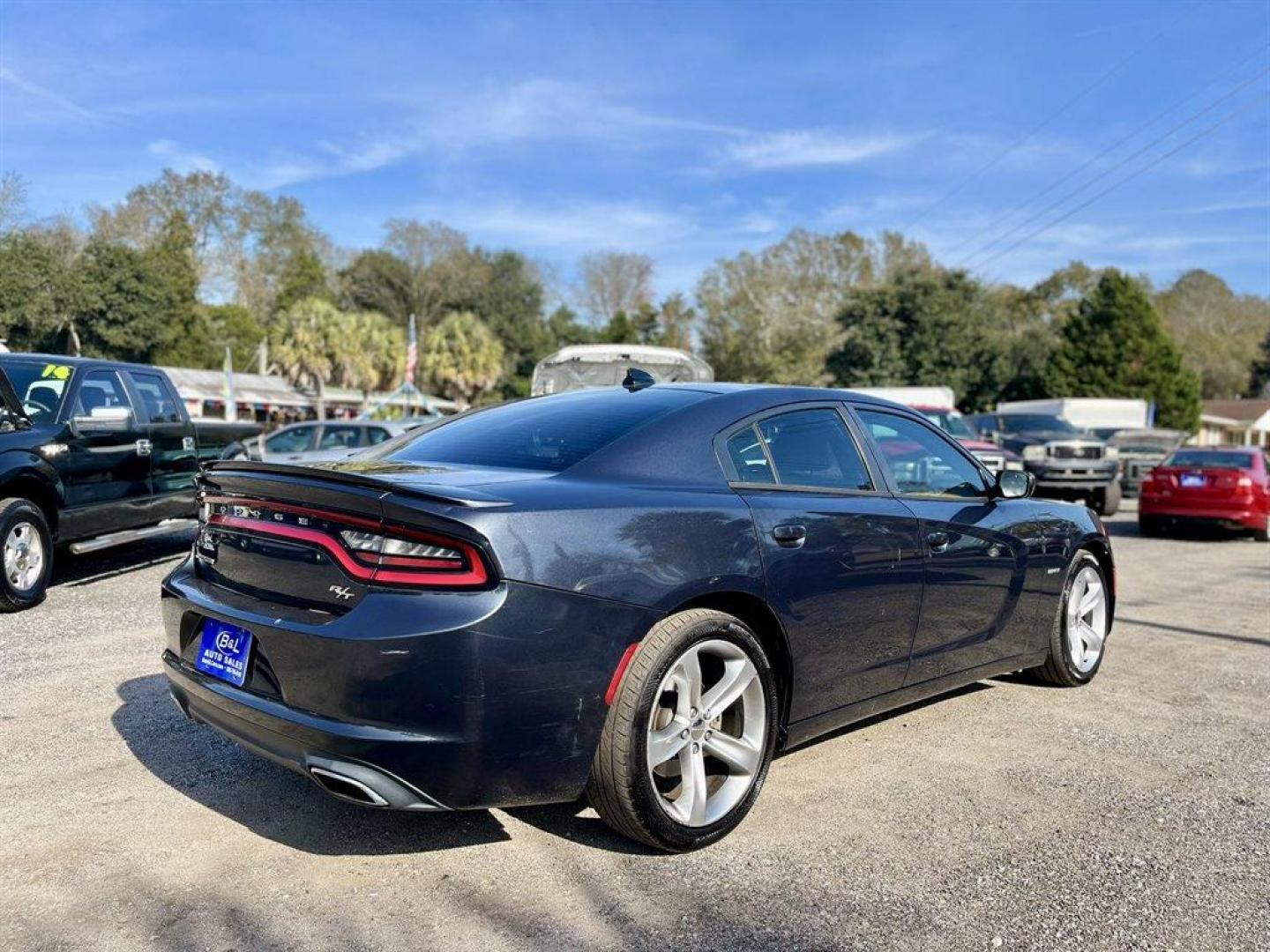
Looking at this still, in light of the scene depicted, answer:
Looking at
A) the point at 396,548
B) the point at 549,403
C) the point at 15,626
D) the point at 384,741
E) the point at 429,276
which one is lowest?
the point at 15,626

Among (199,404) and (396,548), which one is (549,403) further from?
(199,404)

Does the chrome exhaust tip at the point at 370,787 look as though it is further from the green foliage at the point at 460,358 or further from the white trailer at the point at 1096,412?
the green foliage at the point at 460,358

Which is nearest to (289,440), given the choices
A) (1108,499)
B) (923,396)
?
(1108,499)

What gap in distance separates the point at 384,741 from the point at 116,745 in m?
2.15

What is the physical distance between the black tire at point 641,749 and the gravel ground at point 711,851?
0.43 ft

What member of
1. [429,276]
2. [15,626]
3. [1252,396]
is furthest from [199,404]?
[1252,396]

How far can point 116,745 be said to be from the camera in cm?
416

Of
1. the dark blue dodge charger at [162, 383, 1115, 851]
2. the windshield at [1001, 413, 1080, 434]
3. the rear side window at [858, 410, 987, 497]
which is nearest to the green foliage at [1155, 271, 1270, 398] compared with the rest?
the windshield at [1001, 413, 1080, 434]

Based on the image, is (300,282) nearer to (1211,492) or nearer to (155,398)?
(155,398)

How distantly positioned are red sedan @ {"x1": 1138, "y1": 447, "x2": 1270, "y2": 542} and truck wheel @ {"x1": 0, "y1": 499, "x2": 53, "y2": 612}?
13985 millimetres

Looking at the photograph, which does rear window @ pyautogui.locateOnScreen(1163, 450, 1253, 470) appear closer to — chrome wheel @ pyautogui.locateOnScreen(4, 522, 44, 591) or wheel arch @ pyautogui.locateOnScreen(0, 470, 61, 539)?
wheel arch @ pyautogui.locateOnScreen(0, 470, 61, 539)

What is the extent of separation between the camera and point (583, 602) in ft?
9.43

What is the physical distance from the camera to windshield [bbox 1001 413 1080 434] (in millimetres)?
21266

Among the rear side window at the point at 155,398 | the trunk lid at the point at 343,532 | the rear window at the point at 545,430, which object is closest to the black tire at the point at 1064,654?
the rear window at the point at 545,430
